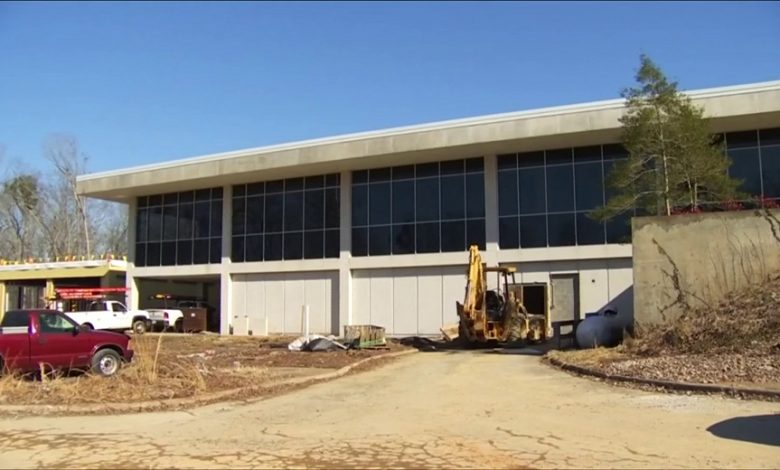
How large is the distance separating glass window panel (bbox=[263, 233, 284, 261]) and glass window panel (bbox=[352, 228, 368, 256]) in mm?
4499

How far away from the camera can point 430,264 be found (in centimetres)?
3384

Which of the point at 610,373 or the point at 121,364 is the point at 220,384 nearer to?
Answer: the point at 121,364

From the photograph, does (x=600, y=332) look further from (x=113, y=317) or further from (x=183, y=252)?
(x=113, y=317)

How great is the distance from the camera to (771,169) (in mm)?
28438

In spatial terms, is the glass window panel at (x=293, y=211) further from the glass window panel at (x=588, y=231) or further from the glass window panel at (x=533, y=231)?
the glass window panel at (x=588, y=231)

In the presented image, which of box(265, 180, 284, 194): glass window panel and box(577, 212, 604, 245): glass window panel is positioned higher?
box(265, 180, 284, 194): glass window panel

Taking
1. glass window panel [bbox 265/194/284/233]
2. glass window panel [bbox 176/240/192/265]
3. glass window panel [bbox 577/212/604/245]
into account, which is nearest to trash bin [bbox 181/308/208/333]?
glass window panel [bbox 176/240/192/265]

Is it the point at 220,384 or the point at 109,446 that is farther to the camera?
the point at 220,384

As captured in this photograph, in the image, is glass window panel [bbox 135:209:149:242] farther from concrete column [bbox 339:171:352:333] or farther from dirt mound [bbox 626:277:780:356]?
dirt mound [bbox 626:277:780:356]

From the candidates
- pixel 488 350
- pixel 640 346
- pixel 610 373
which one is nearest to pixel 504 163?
pixel 488 350

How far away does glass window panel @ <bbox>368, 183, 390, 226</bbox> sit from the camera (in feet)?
116

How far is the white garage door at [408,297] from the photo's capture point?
33625mm

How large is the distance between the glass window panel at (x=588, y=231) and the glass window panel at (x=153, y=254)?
2496 centimetres

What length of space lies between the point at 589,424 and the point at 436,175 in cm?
2509
